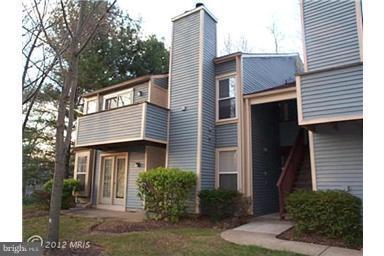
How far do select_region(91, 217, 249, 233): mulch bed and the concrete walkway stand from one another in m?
0.44

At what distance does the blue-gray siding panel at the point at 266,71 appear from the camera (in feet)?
37.7

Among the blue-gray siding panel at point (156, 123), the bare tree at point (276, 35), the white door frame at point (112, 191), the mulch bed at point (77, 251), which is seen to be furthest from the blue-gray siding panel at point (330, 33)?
the bare tree at point (276, 35)

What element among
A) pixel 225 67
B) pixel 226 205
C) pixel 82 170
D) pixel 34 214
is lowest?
pixel 34 214

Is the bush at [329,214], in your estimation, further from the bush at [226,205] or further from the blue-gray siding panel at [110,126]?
the blue-gray siding panel at [110,126]

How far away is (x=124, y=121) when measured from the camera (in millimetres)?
10867

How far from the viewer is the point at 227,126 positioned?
36.5ft

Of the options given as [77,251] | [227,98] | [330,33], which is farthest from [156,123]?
[330,33]

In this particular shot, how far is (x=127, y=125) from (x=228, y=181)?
4071 millimetres

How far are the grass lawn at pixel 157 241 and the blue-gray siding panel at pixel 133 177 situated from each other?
3.13 metres

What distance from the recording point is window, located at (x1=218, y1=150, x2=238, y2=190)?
34.8ft

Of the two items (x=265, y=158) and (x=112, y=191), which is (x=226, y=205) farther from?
(x=112, y=191)

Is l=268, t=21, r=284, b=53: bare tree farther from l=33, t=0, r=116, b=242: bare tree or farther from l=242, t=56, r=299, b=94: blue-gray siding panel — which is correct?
l=33, t=0, r=116, b=242: bare tree

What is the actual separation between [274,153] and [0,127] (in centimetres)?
1126

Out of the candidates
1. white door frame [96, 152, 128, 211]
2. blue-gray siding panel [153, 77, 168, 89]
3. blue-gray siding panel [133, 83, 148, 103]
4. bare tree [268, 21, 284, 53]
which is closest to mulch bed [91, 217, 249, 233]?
white door frame [96, 152, 128, 211]
